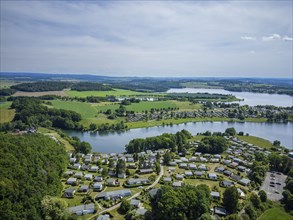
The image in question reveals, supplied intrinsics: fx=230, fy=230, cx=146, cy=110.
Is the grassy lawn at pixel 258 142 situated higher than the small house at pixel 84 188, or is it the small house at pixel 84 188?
the grassy lawn at pixel 258 142

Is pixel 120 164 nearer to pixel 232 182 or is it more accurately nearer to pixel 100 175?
pixel 100 175

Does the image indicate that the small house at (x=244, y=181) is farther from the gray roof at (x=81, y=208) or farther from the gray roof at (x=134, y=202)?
the gray roof at (x=81, y=208)

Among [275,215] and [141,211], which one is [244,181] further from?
[141,211]

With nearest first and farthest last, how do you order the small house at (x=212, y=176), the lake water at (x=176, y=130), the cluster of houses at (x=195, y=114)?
the small house at (x=212, y=176)
the lake water at (x=176, y=130)
the cluster of houses at (x=195, y=114)

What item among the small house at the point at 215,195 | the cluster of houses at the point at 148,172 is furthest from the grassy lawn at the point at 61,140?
the small house at the point at 215,195

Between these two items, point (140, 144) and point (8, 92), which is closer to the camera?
point (140, 144)

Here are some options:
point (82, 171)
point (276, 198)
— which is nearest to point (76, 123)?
point (82, 171)
